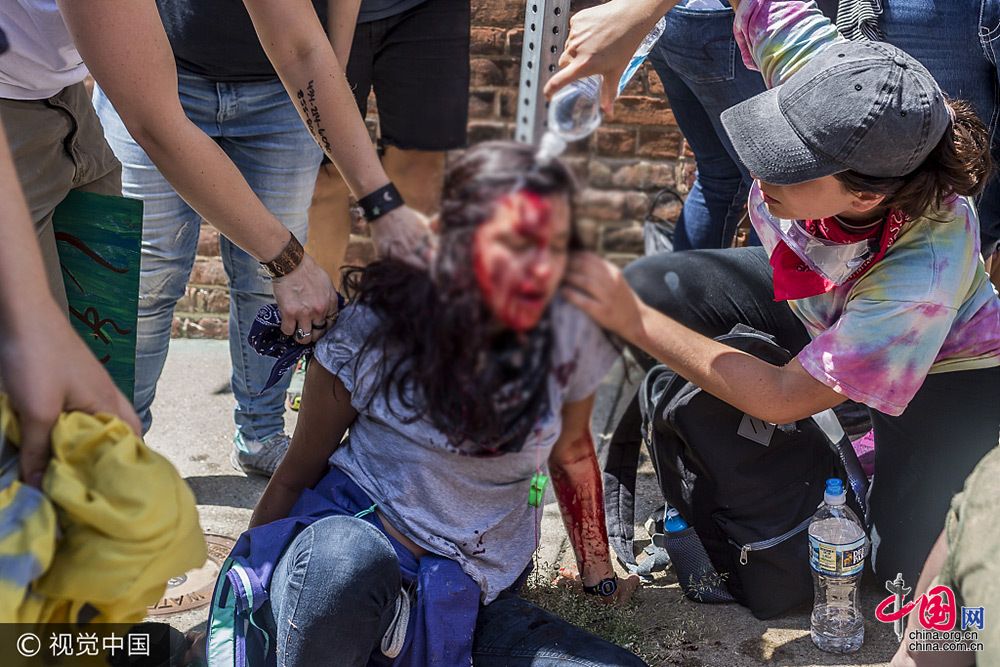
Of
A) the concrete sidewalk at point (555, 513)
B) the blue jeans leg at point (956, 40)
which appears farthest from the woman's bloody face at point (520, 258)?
the blue jeans leg at point (956, 40)

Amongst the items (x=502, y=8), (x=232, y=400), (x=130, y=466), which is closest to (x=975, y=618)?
(x=130, y=466)

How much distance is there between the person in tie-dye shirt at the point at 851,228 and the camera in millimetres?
1427

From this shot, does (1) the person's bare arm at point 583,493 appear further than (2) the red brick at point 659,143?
No

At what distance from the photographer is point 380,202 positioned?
1.22m

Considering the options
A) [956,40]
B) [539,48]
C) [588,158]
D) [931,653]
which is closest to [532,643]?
[931,653]

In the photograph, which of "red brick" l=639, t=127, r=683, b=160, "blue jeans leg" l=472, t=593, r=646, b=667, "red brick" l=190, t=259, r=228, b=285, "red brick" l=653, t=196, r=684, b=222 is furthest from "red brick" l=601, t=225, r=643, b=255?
"red brick" l=190, t=259, r=228, b=285

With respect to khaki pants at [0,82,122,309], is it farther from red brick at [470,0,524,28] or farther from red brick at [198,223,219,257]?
red brick at [198,223,219,257]

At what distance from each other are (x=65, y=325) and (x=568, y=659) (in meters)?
0.88

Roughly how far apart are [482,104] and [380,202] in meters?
0.57

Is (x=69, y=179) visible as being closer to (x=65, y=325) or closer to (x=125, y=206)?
(x=125, y=206)

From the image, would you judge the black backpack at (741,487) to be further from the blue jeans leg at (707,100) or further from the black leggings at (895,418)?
the blue jeans leg at (707,100)

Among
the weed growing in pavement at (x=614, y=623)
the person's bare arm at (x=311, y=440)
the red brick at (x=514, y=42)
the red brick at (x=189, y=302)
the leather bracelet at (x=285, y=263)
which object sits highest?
the red brick at (x=514, y=42)

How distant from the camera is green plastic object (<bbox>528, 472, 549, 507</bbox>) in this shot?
1256 mm

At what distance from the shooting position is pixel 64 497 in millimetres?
913
